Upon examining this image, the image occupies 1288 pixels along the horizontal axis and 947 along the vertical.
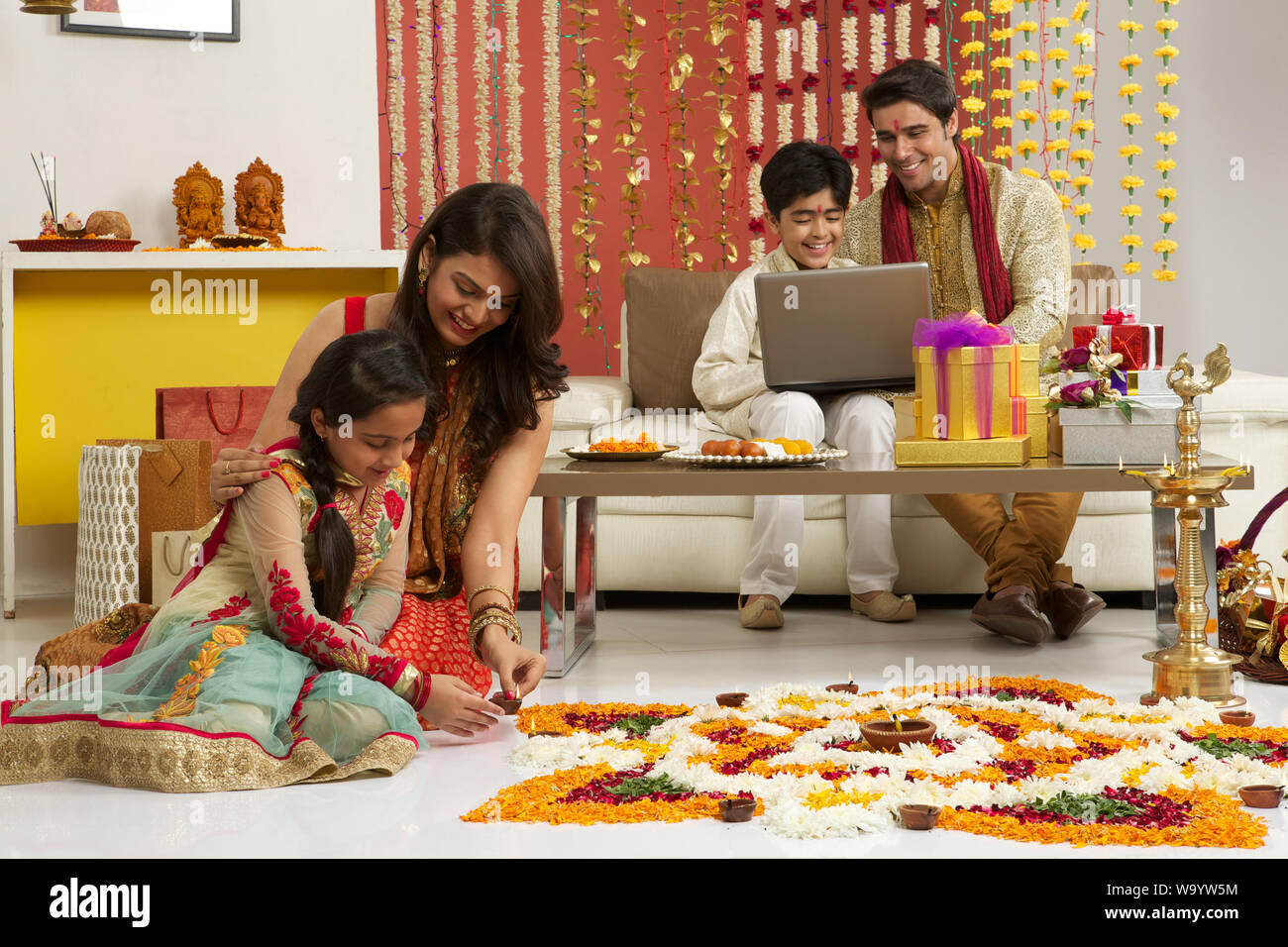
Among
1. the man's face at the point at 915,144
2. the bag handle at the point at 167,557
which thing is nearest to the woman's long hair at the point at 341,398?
the bag handle at the point at 167,557

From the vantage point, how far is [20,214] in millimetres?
3822

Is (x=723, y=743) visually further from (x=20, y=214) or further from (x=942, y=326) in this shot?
(x=20, y=214)

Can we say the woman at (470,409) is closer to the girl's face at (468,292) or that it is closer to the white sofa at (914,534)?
the girl's face at (468,292)

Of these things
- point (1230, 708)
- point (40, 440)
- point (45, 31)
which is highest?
point (45, 31)

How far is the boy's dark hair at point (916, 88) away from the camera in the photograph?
10.5 ft

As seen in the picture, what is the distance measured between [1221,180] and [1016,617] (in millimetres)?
2634

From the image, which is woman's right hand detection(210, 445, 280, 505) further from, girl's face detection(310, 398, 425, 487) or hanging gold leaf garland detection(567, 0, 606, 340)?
hanging gold leaf garland detection(567, 0, 606, 340)

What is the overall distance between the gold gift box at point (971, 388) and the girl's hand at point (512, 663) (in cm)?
99

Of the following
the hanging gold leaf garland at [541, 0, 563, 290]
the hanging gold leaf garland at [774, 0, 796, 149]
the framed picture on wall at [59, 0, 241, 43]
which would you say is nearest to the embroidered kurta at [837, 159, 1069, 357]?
the hanging gold leaf garland at [774, 0, 796, 149]

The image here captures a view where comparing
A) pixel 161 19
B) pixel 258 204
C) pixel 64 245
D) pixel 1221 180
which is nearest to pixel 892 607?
pixel 258 204

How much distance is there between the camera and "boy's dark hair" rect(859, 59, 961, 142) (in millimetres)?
3199
